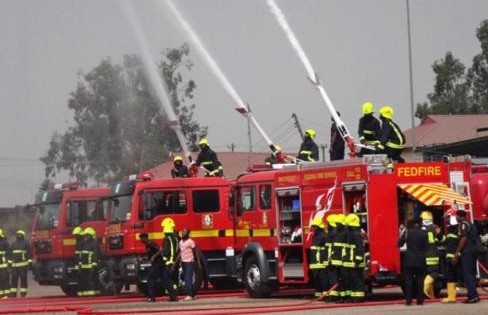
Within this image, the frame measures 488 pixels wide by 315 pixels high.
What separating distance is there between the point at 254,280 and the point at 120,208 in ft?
14.5

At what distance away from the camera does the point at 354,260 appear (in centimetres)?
2147

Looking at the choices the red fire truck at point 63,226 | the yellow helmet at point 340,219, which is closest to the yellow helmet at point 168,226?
the yellow helmet at point 340,219

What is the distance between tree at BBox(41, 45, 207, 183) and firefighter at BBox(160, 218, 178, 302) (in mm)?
14030

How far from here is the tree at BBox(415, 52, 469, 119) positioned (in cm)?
8656

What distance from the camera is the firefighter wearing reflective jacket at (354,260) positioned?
21.4 meters

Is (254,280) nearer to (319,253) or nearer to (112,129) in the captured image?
(319,253)

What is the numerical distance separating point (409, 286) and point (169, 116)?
38.2ft

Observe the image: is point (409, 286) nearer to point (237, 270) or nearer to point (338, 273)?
point (338, 273)

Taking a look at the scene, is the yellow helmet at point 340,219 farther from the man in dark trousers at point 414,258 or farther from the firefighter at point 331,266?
the man in dark trousers at point 414,258

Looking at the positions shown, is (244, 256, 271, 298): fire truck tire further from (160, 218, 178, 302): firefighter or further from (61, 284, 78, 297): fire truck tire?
(61, 284, 78, 297): fire truck tire

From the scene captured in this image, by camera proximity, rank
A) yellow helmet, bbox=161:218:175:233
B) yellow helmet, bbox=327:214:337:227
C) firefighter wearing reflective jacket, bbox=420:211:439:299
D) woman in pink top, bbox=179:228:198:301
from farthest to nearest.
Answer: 1. woman in pink top, bbox=179:228:198:301
2. yellow helmet, bbox=161:218:175:233
3. yellow helmet, bbox=327:214:337:227
4. firefighter wearing reflective jacket, bbox=420:211:439:299

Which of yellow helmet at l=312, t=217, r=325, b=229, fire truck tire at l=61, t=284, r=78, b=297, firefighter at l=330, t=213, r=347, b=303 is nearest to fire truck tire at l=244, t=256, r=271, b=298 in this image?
yellow helmet at l=312, t=217, r=325, b=229

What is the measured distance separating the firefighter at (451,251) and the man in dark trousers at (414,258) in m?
0.85

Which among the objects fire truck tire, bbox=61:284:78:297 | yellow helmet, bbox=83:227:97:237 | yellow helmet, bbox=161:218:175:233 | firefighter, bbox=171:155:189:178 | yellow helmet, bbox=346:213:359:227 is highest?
firefighter, bbox=171:155:189:178
